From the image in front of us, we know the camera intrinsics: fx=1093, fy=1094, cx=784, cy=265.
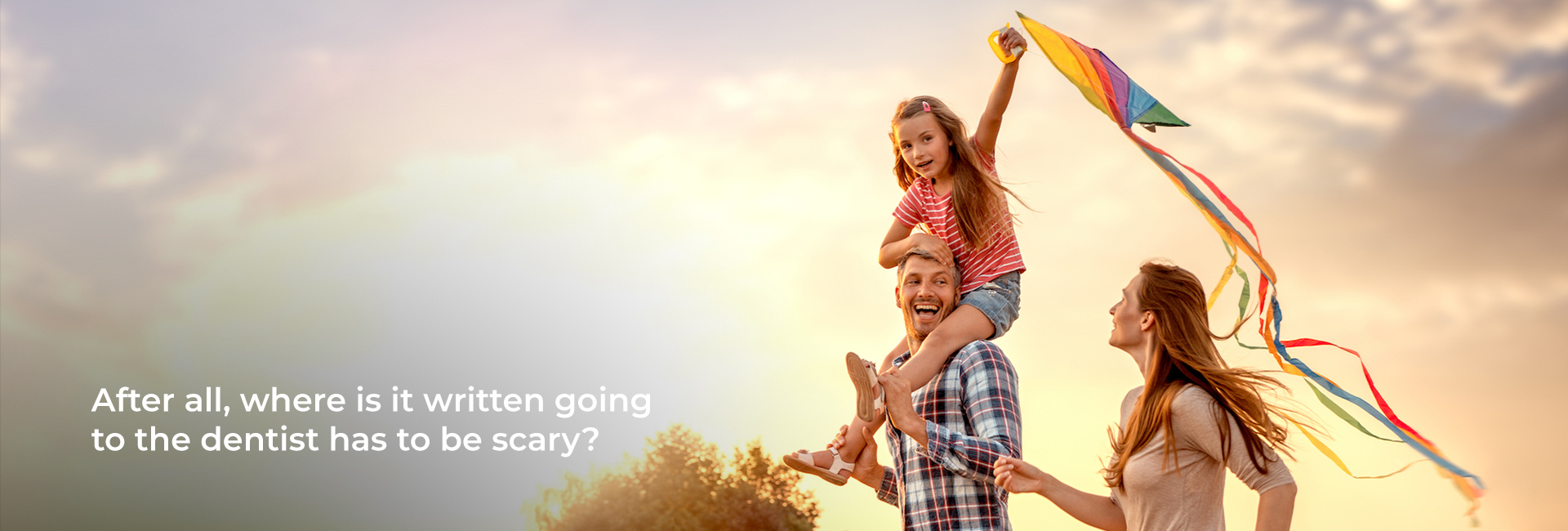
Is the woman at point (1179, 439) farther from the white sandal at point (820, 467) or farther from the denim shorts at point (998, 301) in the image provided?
the white sandal at point (820, 467)

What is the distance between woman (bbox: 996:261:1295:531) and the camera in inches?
188

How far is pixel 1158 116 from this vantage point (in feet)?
18.6

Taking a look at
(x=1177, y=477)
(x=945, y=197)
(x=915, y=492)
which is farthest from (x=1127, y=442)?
(x=945, y=197)

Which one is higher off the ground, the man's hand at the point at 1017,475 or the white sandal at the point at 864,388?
the white sandal at the point at 864,388

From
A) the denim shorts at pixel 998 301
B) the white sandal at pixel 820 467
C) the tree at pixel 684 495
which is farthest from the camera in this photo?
the tree at pixel 684 495

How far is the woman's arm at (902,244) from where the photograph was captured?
597 centimetres

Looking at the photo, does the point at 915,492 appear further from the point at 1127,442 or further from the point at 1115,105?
the point at 1115,105

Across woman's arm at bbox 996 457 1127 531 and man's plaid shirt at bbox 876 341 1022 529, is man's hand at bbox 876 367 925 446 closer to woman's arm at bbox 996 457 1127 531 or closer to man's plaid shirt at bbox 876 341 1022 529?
man's plaid shirt at bbox 876 341 1022 529

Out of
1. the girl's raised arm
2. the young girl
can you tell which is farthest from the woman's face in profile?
the girl's raised arm

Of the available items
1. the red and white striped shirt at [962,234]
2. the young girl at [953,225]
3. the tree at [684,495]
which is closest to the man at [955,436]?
the young girl at [953,225]

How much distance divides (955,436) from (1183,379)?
1.11 meters

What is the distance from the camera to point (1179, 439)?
4.92 m

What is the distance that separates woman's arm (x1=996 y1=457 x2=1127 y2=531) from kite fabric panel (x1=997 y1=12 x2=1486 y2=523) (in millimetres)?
939

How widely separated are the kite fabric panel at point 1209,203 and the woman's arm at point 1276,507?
0.36 meters
